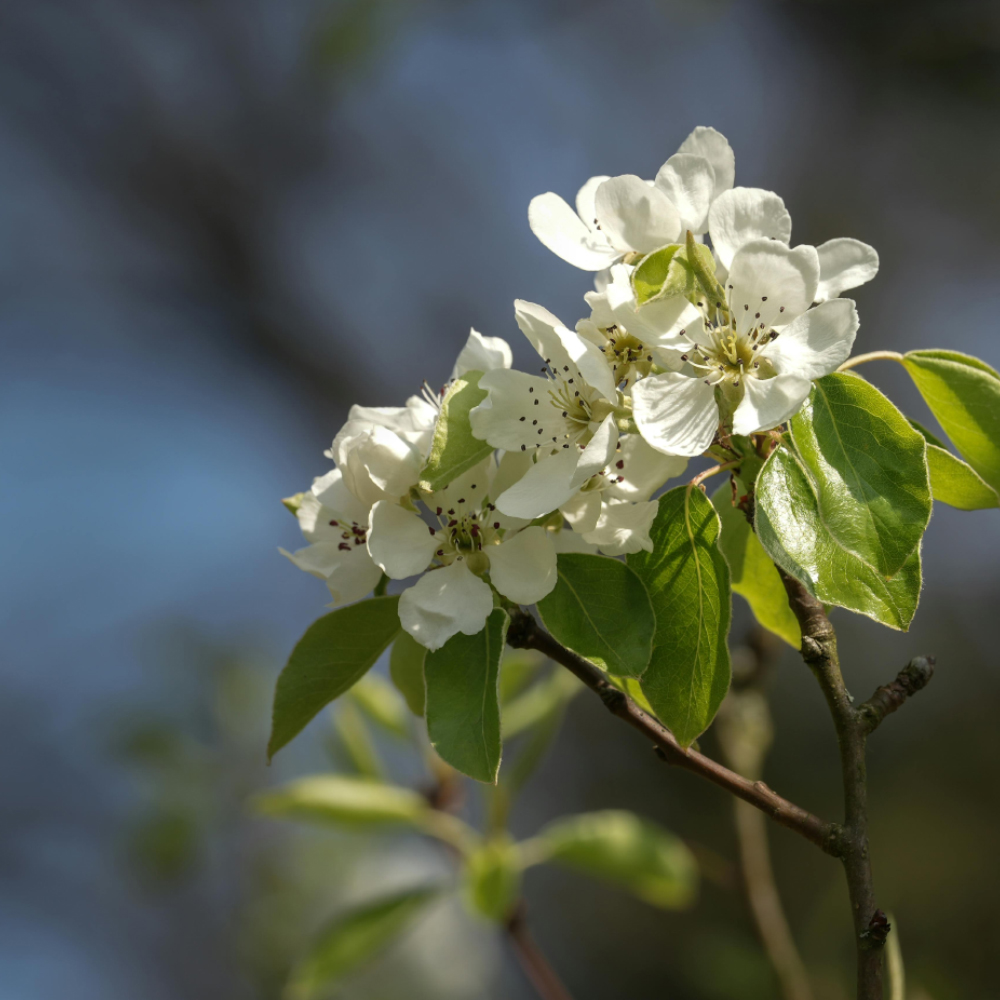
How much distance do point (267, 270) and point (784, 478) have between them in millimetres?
3691

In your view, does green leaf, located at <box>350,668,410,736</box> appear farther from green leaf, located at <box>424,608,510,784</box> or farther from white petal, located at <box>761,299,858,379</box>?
white petal, located at <box>761,299,858,379</box>

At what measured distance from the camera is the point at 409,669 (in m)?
0.78

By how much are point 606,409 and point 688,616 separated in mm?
164

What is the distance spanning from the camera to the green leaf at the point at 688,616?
0.60 meters

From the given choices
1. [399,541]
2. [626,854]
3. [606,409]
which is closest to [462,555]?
[399,541]

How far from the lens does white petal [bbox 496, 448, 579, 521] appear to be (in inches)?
23.7

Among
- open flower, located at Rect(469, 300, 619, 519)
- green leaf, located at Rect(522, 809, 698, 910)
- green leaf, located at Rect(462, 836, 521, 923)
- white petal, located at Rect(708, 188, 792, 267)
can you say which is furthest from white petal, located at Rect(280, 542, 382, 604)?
green leaf, located at Rect(522, 809, 698, 910)

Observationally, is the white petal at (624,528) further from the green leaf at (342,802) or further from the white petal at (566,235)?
the green leaf at (342,802)

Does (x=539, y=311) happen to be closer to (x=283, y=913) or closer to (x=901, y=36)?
(x=283, y=913)

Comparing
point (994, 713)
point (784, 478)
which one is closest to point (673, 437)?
point (784, 478)

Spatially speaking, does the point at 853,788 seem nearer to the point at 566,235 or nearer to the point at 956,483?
the point at 956,483

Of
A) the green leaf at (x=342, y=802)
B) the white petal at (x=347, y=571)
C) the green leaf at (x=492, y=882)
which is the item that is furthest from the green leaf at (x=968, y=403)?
the green leaf at (x=342, y=802)

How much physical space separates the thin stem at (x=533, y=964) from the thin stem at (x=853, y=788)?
0.74m

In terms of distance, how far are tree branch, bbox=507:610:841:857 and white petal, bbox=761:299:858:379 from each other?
0.25m
